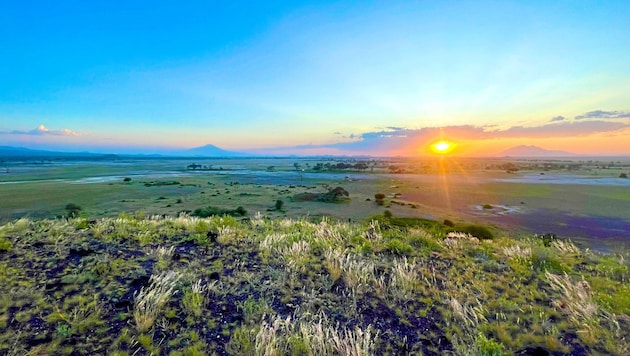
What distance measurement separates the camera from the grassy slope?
4664 mm

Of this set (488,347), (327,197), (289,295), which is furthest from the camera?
(327,197)

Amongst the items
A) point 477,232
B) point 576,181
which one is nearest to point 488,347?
point 477,232

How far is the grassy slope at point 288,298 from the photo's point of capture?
4.66 metres

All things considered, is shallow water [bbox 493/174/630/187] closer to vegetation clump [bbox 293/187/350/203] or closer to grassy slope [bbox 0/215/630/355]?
vegetation clump [bbox 293/187/350/203]

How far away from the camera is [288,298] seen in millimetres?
6086

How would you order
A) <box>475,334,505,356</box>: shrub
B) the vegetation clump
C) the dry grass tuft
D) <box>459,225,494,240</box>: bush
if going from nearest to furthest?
<box>475,334,505,356</box>: shrub
the dry grass tuft
<box>459,225,494,240</box>: bush
the vegetation clump

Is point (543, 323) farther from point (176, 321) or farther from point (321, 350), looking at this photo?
point (176, 321)

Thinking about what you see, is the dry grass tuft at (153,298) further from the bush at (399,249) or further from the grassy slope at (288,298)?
the bush at (399,249)

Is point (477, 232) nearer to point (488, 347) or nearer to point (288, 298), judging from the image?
point (488, 347)

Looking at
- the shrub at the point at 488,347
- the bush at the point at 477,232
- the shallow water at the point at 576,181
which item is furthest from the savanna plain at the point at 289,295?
the shallow water at the point at 576,181

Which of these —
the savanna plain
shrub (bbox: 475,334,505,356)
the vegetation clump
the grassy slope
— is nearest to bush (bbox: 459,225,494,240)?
the savanna plain

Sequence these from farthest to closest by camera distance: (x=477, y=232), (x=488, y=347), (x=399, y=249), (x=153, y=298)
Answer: (x=477, y=232), (x=399, y=249), (x=153, y=298), (x=488, y=347)

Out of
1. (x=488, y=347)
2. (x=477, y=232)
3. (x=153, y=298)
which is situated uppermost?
(x=153, y=298)

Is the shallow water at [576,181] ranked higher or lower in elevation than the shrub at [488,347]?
lower
